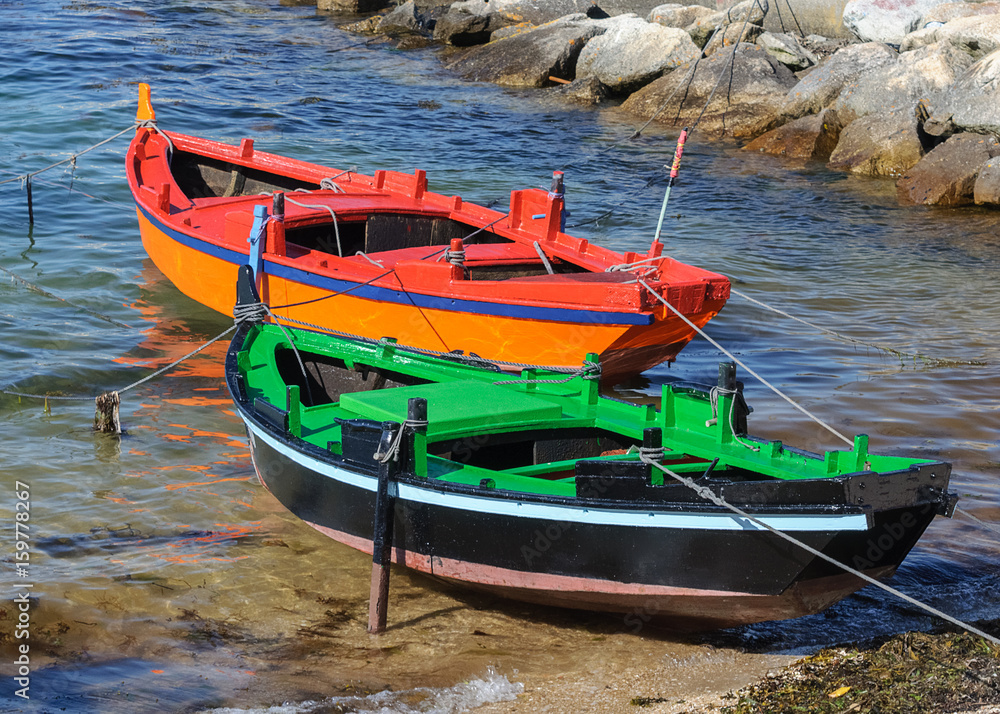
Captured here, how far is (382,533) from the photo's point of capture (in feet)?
18.4

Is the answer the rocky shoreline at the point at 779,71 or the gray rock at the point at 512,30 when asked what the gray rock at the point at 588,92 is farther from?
the gray rock at the point at 512,30

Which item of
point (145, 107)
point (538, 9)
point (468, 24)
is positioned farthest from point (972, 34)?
point (145, 107)

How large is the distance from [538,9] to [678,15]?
3.83 meters

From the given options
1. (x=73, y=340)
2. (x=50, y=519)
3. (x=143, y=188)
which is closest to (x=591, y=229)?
(x=143, y=188)

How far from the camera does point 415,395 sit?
6449mm

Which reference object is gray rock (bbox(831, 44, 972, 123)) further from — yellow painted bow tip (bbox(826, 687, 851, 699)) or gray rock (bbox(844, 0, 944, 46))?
yellow painted bow tip (bbox(826, 687, 851, 699))

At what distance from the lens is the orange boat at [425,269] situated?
8.51 metres

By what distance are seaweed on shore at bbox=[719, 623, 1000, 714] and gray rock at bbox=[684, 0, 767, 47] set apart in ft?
62.8

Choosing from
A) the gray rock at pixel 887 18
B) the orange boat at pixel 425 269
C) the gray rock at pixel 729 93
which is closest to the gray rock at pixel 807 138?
the gray rock at pixel 729 93

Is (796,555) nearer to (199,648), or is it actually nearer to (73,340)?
(199,648)

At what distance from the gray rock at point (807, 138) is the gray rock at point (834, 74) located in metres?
0.30

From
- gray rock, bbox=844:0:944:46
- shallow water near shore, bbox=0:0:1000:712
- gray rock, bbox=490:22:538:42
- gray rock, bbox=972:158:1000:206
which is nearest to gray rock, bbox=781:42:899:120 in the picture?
gray rock, bbox=844:0:944:46

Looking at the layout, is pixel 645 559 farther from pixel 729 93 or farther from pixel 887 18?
pixel 887 18

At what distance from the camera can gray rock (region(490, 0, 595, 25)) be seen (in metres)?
25.4
